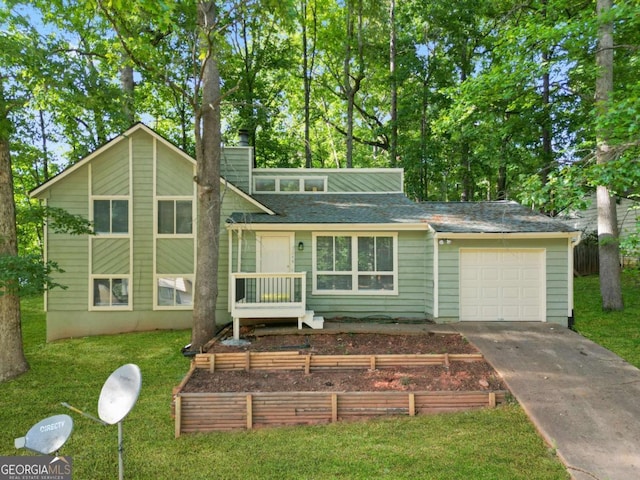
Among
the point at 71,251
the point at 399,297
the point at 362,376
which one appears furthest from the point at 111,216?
the point at 362,376

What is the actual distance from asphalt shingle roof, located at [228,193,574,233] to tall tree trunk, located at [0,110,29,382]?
4.27 metres

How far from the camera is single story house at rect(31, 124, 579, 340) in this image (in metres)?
8.66

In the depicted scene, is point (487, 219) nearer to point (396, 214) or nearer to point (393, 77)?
point (396, 214)

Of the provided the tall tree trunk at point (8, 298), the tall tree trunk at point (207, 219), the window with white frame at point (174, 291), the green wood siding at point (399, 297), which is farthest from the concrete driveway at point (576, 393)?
the tall tree trunk at point (8, 298)

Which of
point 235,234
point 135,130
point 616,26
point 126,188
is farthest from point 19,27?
point 616,26

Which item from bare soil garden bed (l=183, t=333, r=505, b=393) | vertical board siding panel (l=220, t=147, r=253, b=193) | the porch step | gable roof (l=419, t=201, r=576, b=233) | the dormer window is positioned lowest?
bare soil garden bed (l=183, t=333, r=505, b=393)

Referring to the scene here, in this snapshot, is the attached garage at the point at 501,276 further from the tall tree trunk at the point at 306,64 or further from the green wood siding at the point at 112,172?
the tall tree trunk at the point at 306,64

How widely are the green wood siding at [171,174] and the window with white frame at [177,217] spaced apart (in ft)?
0.93

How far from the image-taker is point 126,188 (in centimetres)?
988

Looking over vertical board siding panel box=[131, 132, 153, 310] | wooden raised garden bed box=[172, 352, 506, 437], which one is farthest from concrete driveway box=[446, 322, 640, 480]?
vertical board siding panel box=[131, 132, 153, 310]

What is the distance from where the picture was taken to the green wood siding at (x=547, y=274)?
853 centimetres

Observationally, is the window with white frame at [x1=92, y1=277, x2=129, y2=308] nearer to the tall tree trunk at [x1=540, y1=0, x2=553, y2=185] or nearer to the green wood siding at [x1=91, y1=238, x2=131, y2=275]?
the green wood siding at [x1=91, y1=238, x2=131, y2=275]

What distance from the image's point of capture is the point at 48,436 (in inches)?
100

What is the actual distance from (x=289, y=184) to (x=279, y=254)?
3293 mm
